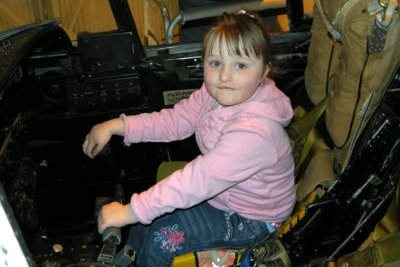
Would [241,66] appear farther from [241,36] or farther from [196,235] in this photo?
[196,235]

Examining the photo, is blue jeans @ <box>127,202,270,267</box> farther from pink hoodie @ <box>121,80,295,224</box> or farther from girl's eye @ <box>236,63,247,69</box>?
girl's eye @ <box>236,63,247,69</box>

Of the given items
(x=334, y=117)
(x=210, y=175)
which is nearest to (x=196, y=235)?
(x=210, y=175)

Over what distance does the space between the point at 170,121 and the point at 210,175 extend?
0.42 m

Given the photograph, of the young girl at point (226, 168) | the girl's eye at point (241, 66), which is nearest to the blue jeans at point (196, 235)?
the young girl at point (226, 168)

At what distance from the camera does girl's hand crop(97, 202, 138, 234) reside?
1243 millimetres

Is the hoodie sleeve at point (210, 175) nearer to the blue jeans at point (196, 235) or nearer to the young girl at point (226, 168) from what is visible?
the young girl at point (226, 168)

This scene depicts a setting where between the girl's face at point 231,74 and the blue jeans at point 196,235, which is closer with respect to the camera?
the girl's face at point 231,74

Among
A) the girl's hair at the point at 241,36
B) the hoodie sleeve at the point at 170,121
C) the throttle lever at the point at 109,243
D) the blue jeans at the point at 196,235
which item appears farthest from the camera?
the hoodie sleeve at the point at 170,121

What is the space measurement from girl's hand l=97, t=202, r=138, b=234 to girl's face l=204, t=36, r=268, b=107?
382 millimetres

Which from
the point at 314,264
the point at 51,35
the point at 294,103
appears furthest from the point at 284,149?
the point at 51,35

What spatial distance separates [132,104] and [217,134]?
63cm

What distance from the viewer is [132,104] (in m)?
1.90

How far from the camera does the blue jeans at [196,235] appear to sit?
4.58 ft

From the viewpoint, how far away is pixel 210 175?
123 cm
